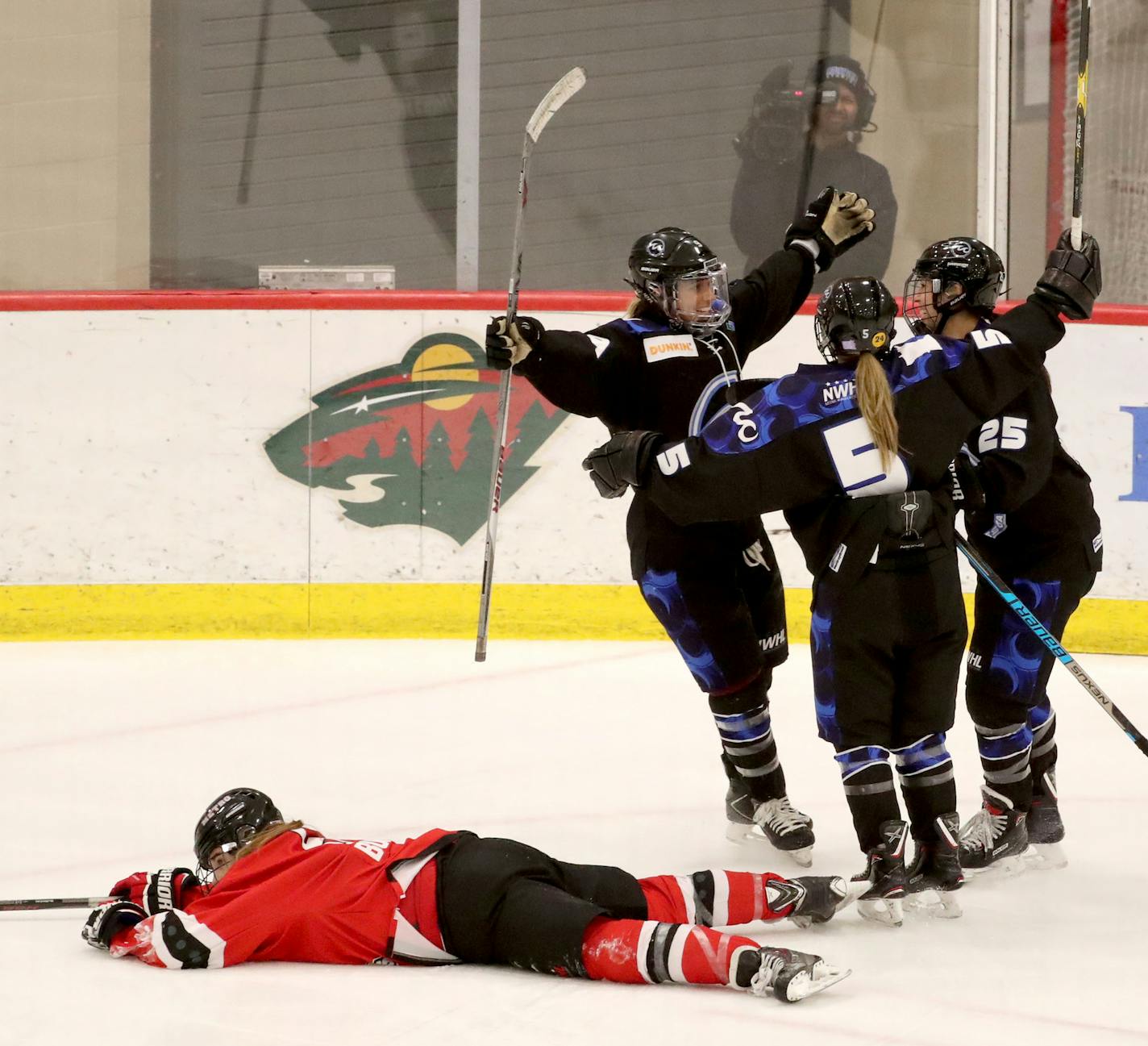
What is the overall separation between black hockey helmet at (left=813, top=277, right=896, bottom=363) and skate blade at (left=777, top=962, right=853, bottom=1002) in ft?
3.42

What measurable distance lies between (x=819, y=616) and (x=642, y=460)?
1.39 feet

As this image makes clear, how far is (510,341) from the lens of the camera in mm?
3303

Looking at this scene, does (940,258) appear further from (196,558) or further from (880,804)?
(196,558)

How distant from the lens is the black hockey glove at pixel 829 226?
3.69 m

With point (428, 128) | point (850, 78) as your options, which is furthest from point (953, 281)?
point (428, 128)

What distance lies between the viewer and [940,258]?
3.12 m

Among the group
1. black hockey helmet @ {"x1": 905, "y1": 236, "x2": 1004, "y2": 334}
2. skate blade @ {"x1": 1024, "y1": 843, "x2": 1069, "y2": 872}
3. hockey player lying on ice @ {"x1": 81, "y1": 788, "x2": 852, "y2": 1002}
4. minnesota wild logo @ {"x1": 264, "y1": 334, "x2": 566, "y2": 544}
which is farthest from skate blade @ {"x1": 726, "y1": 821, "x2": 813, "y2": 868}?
minnesota wild logo @ {"x1": 264, "y1": 334, "x2": 566, "y2": 544}

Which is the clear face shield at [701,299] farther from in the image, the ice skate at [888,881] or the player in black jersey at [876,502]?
the ice skate at [888,881]

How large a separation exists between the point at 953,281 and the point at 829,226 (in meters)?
0.66

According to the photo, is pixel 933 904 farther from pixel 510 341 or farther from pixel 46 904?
pixel 46 904

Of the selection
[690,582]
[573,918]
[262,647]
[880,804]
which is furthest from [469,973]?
[262,647]

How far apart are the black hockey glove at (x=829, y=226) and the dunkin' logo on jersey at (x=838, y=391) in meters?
0.95

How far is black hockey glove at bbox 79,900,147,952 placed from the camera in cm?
271

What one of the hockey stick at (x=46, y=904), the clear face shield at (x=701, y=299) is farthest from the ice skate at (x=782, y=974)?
the clear face shield at (x=701, y=299)
